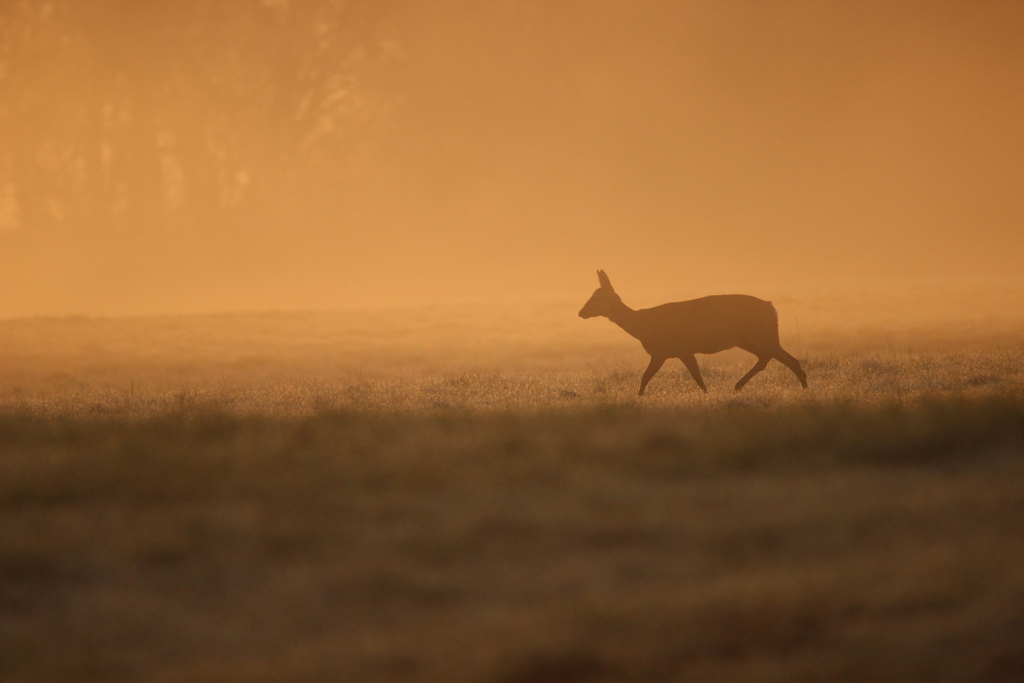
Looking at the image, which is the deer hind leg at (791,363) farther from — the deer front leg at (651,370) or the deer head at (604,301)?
the deer head at (604,301)

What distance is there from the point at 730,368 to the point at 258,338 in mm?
20375

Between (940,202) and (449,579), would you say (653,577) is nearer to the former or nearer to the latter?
(449,579)

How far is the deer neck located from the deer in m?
0.10

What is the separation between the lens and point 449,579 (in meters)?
6.84

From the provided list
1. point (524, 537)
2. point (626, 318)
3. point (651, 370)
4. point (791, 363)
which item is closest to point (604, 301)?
point (626, 318)

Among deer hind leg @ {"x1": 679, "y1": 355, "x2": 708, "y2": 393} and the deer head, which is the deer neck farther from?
deer hind leg @ {"x1": 679, "y1": 355, "x2": 708, "y2": 393}

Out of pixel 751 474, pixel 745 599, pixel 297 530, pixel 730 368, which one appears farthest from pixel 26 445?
pixel 730 368

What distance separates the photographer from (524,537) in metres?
7.67

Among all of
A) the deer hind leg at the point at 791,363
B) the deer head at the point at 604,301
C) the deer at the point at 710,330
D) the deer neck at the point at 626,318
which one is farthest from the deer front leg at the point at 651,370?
the deer hind leg at the point at 791,363

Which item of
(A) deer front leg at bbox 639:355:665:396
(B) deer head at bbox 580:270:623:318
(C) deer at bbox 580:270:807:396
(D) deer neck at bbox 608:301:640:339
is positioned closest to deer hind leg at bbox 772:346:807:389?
(C) deer at bbox 580:270:807:396

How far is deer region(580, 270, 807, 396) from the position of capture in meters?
15.6

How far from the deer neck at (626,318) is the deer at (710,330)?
0.10 m

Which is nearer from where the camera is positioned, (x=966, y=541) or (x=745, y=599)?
(x=745, y=599)

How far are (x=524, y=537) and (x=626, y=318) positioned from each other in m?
9.18
